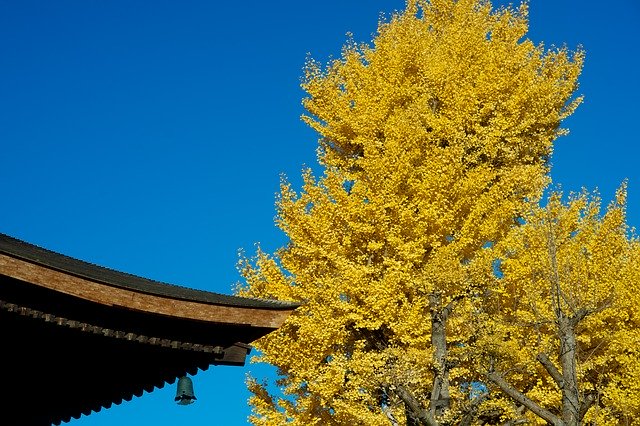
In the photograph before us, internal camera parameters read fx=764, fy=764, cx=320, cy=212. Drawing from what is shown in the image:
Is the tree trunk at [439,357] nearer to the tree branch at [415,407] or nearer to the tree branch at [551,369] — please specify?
the tree branch at [415,407]

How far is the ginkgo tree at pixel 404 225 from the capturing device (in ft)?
43.2

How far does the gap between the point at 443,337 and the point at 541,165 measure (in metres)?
5.82

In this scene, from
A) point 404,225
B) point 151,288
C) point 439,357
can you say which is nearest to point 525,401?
point 439,357

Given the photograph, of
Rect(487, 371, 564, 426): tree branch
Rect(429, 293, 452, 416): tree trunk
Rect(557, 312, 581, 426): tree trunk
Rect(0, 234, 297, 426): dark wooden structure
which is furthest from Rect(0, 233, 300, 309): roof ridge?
Rect(429, 293, 452, 416): tree trunk

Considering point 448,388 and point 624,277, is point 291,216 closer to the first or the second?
point 448,388

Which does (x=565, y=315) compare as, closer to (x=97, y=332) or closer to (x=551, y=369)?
(x=551, y=369)

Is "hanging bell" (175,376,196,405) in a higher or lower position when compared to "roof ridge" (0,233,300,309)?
lower

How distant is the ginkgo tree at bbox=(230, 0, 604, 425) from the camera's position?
13164 millimetres

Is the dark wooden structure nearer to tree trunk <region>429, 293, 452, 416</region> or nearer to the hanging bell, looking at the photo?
the hanging bell

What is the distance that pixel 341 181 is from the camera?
14.8m

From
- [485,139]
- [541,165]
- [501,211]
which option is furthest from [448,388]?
[541,165]

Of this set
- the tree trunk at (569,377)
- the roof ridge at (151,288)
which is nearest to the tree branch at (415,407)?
the tree trunk at (569,377)

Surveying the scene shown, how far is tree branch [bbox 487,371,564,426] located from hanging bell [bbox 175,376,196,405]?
25.9 feet

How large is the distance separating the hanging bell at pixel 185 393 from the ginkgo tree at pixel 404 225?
7917 millimetres
